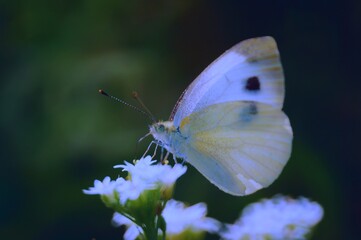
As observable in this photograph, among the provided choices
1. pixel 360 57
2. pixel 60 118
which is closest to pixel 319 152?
pixel 360 57

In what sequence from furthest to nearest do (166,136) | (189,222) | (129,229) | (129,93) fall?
(129,93) → (166,136) → (189,222) → (129,229)

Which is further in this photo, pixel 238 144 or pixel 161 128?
pixel 238 144

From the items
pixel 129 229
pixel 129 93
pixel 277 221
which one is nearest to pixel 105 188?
pixel 129 229

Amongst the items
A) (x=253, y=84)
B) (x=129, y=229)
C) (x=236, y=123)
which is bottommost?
(x=129, y=229)

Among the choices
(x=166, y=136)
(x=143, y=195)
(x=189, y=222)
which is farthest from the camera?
(x=166, y=136)

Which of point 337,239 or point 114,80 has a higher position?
point 114,80

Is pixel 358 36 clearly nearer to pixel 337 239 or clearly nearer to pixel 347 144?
pixel 347 144

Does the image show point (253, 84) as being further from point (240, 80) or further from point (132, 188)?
point (132, 188)

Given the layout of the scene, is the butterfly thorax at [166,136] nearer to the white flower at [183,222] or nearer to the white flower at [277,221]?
the white flower at [183,222]
